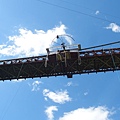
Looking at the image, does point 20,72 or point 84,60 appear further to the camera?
point 20,72

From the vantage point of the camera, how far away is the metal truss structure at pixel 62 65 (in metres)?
27.5

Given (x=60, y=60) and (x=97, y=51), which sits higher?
(x=97, y=51)

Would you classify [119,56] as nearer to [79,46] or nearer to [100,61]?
[100,61]

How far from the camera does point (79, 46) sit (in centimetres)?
2512

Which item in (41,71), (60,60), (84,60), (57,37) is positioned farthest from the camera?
(41,71)

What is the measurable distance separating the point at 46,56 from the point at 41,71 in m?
3.27

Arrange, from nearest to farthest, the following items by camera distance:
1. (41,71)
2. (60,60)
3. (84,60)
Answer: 1. (60,60)
2. (84,60)
3. (41,71)

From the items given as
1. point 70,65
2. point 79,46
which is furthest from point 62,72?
point 79,46

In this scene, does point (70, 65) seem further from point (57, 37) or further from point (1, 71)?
point (1, 71)

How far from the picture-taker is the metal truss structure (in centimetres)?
2748

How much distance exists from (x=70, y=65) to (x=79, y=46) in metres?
4.39

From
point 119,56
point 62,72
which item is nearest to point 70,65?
point 62,72

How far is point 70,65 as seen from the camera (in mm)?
29094

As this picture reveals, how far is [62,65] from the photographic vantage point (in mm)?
28656
